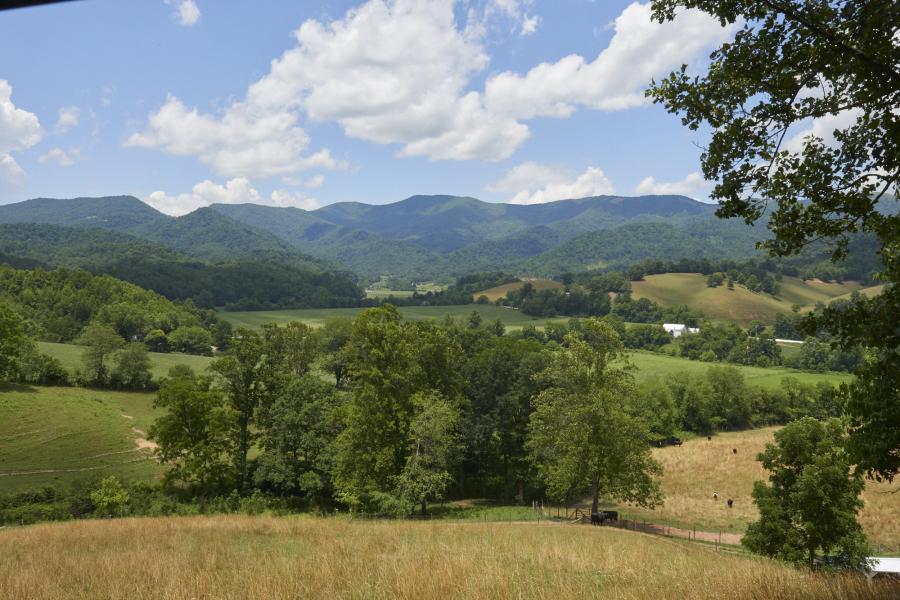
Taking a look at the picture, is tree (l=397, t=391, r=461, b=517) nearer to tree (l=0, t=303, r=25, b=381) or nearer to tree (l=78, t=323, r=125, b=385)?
tree (l=0, t=303, r=25, b=381)

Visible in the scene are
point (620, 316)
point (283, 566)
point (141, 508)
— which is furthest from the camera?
point (620, 316)

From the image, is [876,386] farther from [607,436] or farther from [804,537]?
[607,436]

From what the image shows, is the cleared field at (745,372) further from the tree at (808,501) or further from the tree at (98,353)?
the tree at (98,353)

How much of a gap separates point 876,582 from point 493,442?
1337 inches

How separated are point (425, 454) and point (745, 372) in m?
101

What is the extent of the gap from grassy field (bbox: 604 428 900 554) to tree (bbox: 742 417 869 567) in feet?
27.1

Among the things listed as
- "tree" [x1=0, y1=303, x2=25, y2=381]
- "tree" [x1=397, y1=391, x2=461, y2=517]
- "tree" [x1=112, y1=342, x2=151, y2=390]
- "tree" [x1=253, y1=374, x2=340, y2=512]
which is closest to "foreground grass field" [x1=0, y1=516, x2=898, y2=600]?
"tree" [x1=397, y1=391, x2=461, y2=517]

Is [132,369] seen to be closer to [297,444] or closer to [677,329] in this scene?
[297,444]

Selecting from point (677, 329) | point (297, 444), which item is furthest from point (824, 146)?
point (677, 329)

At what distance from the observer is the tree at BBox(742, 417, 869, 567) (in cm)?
2005

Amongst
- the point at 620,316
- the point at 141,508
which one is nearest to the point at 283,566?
the point at 141,508

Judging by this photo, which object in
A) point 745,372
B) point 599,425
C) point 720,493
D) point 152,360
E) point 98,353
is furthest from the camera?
point 745,372

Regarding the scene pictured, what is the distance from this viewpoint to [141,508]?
32.2 meters

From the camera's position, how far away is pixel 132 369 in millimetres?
71562
